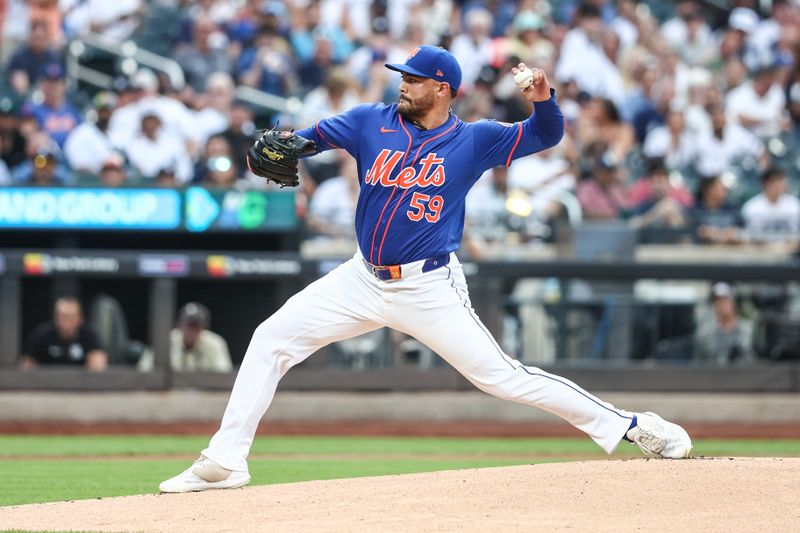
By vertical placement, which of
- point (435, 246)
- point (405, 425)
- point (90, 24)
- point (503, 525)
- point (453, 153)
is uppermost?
point (90, 24)

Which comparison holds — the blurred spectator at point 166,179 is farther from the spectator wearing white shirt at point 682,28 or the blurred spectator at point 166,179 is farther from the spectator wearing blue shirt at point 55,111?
the spectator wearing white shirt at point 682,28

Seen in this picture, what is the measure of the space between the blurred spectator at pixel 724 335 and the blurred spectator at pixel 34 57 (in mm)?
6710

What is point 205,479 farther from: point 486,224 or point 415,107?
point 486,224

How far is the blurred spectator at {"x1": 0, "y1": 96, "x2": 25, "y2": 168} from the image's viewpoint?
11.9 m

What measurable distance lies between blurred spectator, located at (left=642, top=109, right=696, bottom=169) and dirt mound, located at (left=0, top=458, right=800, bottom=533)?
7960 millimetres

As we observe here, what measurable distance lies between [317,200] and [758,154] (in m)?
4.98

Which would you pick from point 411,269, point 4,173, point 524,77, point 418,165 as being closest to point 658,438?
point 411,269

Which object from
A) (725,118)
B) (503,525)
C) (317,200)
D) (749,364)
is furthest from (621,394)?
(503,525)

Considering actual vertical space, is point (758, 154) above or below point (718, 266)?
above

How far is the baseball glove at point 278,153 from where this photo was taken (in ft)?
20.3

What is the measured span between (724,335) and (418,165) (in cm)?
640

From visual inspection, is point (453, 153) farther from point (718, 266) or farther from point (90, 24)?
point (90, 24)

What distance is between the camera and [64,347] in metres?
11.4

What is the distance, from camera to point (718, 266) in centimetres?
1170
